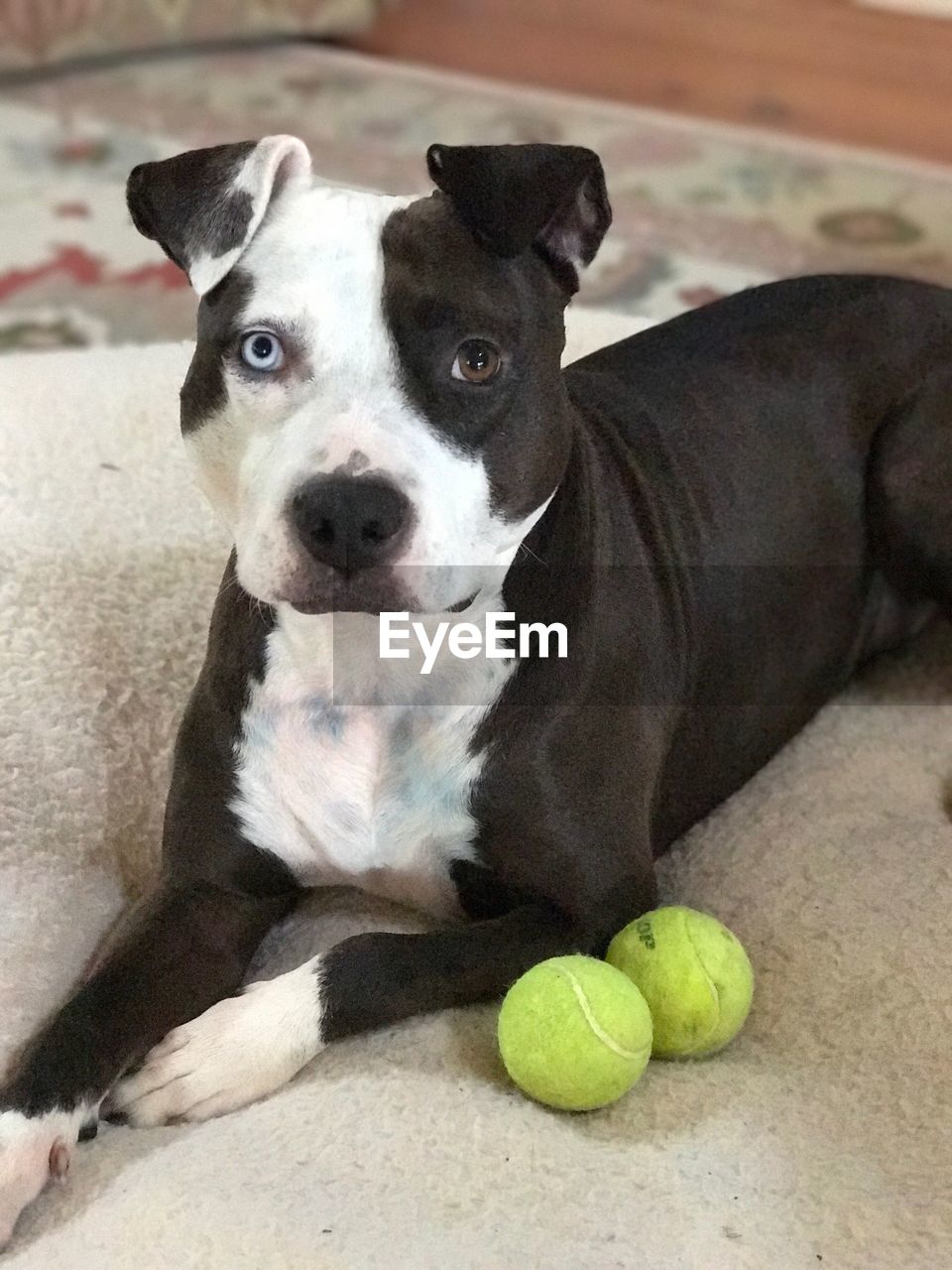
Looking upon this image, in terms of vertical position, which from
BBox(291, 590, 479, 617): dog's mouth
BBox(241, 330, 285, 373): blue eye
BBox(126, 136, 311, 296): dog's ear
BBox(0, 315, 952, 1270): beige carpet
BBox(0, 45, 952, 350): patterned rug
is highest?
BBox(126, 136, 311, 296): dog's ear

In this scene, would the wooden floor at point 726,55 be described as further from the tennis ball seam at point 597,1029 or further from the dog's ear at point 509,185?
the tennis ball seam at point 597,1029

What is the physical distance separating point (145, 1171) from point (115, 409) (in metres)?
1.34

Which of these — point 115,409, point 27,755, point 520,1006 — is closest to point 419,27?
point 115,409

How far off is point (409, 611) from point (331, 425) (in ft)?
0.59

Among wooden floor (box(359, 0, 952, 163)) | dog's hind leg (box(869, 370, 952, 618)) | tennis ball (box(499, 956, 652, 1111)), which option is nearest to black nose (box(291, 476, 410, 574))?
tennis ball (box(499, 956, 652, 1111))

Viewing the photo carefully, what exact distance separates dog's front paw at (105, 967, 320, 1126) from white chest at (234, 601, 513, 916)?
0.17 m

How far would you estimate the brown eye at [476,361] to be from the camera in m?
1.55

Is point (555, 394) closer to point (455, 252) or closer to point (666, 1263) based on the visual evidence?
point (455, 252)

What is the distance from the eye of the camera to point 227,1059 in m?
1.58

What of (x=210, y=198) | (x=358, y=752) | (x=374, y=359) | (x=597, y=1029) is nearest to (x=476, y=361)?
(x=374, y=359)

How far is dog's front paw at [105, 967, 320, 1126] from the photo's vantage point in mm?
1565

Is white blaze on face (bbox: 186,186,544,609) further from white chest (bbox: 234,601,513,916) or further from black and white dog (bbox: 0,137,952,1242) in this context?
white chest (bbox: 234,601,513,916)

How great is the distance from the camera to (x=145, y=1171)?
57.3 inches

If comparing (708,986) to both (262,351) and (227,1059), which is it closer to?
(227,1059)
